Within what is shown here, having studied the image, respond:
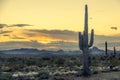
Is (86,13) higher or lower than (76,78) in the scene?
higher

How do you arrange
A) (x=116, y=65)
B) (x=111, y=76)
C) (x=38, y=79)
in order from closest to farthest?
(x=38, y=79) → (x=111, y=76) → (x=116, y=65)

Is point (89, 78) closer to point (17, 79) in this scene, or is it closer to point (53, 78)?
point (53, 78)

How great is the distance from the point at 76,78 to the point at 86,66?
2.94 metres

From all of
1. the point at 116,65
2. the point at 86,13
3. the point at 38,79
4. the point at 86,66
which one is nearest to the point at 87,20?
the point at 86,13

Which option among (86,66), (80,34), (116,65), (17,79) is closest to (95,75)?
(86,66)

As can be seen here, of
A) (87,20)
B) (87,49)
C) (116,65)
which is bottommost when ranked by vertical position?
(116,65)

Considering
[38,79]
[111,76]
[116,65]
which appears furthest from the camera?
[116,65]

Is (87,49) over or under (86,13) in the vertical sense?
under

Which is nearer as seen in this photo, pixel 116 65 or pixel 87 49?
pixel 87 49

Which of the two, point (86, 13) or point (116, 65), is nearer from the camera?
point (86, 13)

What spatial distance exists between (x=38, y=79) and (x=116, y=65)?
17.2 metres

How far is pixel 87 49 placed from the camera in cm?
3747

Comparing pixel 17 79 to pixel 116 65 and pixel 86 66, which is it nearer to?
pixel 86 66

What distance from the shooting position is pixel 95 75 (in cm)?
3834
